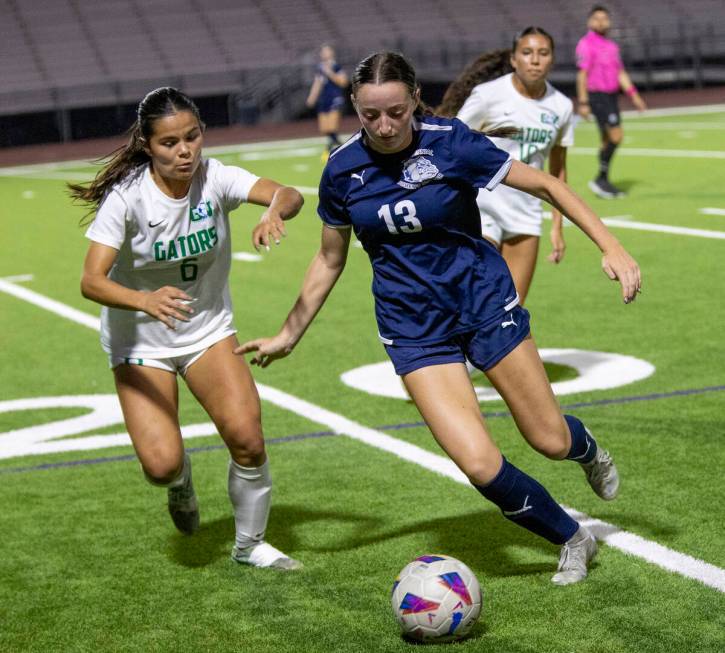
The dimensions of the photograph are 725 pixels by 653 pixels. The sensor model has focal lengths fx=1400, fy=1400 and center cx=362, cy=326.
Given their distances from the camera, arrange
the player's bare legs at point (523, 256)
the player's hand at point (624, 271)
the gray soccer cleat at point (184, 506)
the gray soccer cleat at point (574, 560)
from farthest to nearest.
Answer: the player's bare legs at point (523, 256) → the gray soccer cleat at point (184, 506) → the gray soccer cleat at point (574, 560) → the player's hand at point (624, 271)

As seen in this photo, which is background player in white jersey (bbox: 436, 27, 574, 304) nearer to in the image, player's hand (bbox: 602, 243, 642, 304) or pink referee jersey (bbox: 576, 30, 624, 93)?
player's hand (bbox: 602, 243, 642, 304)

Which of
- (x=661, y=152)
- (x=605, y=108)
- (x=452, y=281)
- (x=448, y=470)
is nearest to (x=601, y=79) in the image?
(x=605, y=108)

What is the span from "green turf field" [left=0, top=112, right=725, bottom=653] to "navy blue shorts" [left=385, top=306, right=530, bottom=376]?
3.00 ft

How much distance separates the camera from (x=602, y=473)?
593 centimetres

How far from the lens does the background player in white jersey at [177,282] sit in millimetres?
5711

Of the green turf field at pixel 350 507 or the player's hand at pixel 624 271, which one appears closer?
the player's hand at pixel 624 271

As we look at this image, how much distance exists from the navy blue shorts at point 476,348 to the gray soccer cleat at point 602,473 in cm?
75

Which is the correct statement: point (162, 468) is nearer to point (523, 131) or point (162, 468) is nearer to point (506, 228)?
point (506, 228)

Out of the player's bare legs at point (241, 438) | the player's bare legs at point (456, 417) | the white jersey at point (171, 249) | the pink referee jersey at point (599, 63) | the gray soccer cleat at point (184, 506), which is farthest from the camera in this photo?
the pink referee jersey at point (599, 63)

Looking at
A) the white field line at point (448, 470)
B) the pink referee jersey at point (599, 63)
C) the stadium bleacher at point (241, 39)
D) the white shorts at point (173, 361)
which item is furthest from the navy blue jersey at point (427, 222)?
the stadium bleacher at point (241, 39)

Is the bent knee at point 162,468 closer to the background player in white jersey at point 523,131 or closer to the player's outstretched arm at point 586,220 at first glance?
the player's outstretched arm at point 586,220

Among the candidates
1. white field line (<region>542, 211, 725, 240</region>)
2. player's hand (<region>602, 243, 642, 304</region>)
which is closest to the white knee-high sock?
player's hand (<region>602, 243, 642, 304</region>)

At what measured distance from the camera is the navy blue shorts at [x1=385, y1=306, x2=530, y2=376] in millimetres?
5402

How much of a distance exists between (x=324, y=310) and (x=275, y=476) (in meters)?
4.83
